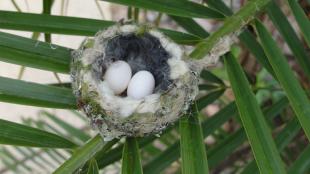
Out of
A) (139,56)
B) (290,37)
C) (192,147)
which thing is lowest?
(192,147)

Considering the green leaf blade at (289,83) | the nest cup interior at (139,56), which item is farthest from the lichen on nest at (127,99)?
the green leaf blade at (289,83)

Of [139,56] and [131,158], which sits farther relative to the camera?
[139,56]

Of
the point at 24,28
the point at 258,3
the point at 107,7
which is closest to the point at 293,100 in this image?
the point at 258,3

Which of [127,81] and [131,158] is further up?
[127,81]

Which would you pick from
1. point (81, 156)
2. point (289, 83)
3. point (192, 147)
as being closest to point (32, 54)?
point (81, 156)

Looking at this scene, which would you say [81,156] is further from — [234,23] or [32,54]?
[234,23]

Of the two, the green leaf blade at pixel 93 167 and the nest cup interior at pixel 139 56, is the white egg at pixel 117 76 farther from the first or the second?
the green leaf blade at pixel 93 167

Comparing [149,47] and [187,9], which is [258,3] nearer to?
[187,9]
